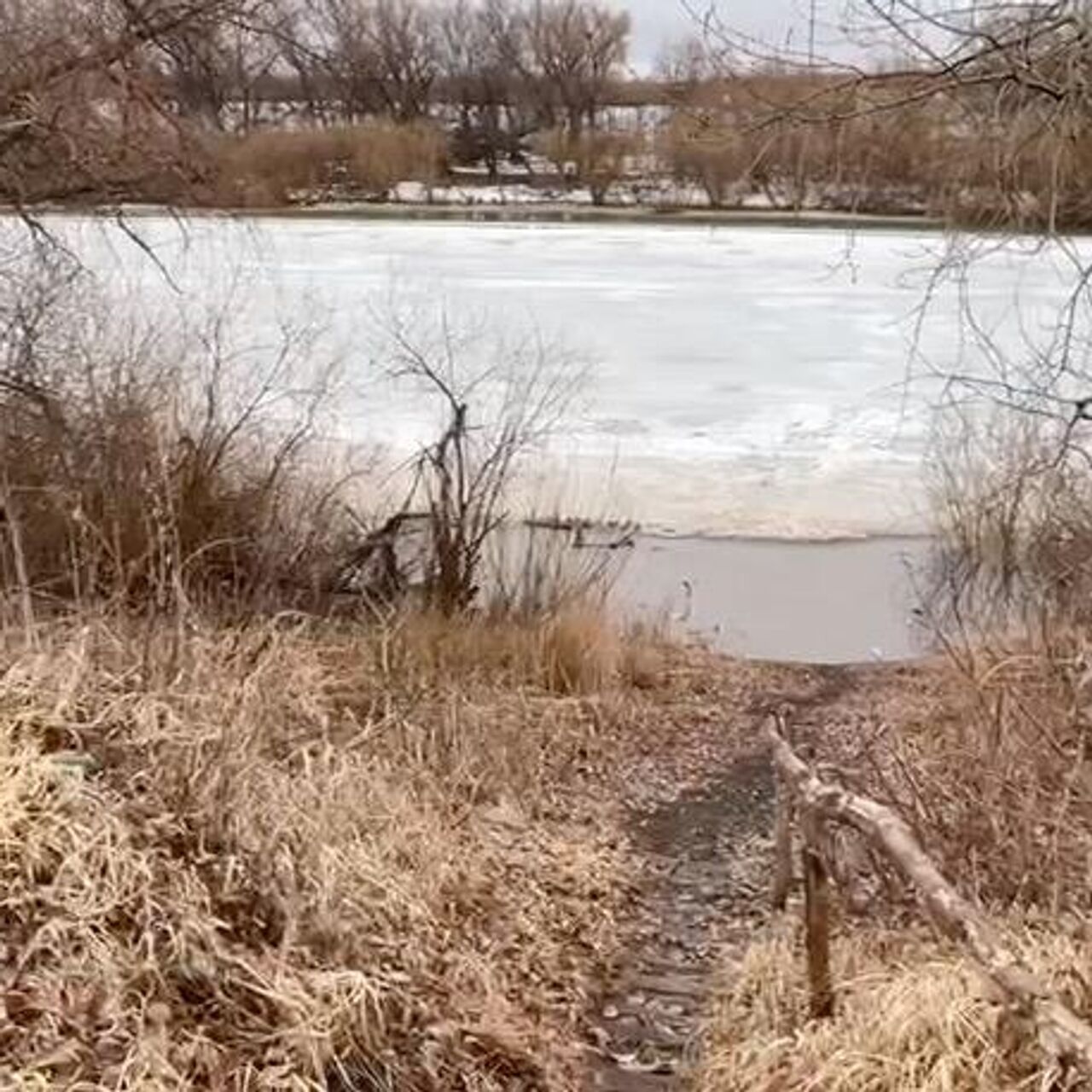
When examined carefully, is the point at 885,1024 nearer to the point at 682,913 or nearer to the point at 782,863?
the point at 782,863

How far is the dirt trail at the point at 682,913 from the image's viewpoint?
5.31 meters

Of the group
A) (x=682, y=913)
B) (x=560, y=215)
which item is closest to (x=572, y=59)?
(x=560, y=215)

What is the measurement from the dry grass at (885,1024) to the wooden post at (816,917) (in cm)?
6

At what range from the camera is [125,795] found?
4.63 m

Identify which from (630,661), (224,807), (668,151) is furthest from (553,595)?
(668,151)

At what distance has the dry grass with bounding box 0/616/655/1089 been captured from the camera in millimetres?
4035

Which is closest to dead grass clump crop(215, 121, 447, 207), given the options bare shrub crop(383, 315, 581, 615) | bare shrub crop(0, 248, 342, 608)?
bare shrub crop(383, 315, 581, 615)

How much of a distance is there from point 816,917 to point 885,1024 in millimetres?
344

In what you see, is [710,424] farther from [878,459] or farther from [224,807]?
[224,807]

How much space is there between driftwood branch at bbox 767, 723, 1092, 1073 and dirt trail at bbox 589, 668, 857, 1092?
3.88 feet

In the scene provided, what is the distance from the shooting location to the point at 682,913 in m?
7.11

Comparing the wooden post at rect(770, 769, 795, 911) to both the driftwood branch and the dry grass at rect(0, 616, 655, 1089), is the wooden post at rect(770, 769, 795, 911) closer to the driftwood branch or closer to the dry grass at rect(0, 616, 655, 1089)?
the dry grass at rect(0, 616, 655, 1089)

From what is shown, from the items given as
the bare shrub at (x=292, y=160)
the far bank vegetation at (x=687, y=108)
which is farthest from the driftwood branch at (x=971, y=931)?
the bare shrub at (x=292, y=160)

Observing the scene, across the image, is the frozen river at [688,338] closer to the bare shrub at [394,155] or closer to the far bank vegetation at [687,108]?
the far bank vegetation at [687,108]
